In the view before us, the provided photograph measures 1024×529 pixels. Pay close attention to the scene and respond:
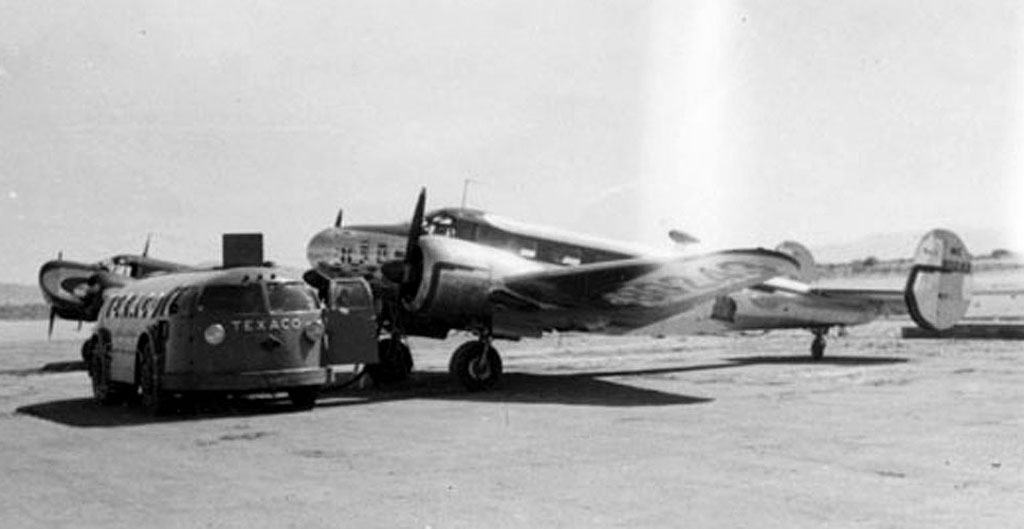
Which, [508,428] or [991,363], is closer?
[508,428]

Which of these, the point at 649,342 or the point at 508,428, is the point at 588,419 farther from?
the point at 649,342

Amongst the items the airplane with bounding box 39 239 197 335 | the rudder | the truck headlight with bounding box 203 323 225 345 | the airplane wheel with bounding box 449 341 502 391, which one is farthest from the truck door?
the rudder

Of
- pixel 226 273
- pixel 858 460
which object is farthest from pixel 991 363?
pixel 226 273

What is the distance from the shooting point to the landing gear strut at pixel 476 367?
16.2 metres

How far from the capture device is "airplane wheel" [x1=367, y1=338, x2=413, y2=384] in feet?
59.0

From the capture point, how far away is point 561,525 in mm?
6242

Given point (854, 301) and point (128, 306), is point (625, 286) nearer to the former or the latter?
point (128, 306)

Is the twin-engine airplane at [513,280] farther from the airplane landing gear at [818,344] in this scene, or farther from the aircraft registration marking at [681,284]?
the airplane landing gear at [818,344]

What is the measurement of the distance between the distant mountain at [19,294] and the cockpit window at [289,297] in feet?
327

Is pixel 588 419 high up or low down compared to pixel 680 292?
down

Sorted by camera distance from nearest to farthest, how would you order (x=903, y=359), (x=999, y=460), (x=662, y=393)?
(x=999, y=460), (x=662, y=393), (x=903, y=359)

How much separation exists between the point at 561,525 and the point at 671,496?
117 cm

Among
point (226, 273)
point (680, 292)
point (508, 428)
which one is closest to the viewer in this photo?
point (508, 428)

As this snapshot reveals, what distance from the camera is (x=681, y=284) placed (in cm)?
1622
